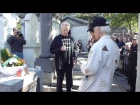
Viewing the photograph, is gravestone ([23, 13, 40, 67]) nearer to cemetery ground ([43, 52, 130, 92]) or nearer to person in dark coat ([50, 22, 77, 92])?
cemetery ground ([43, 52, 130, 92])

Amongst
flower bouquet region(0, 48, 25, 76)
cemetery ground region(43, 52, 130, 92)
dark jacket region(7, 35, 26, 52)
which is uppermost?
dark jacket region(7, 35, 26, 52)

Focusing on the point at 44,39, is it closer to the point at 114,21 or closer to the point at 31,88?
the point at 31,88

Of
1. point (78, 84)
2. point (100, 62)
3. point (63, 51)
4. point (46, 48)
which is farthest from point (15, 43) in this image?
point (100, 62)

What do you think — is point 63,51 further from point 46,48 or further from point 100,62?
point 100,62

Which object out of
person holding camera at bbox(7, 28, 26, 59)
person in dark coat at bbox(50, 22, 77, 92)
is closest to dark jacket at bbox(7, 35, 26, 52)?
person holding camera at bbox(7, 28, 26, 59)

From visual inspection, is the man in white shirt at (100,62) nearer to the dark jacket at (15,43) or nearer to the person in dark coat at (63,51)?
the person in dark coat at (63,51)

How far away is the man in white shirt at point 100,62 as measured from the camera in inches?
95.5

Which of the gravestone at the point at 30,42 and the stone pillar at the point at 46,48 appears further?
the gravestone at the point at 30,42

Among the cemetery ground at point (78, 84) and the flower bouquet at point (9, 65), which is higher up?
the flower bouquet at point (9, 65)

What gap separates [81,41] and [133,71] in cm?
1475

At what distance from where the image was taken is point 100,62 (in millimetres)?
2430

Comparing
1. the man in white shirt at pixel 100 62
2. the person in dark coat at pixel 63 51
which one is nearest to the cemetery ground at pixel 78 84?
the person in dark coat at pixel 63 51

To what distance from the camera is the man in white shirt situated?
2426 millimetres

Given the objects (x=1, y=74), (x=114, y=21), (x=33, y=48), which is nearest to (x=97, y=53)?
(x=1, y=74)
